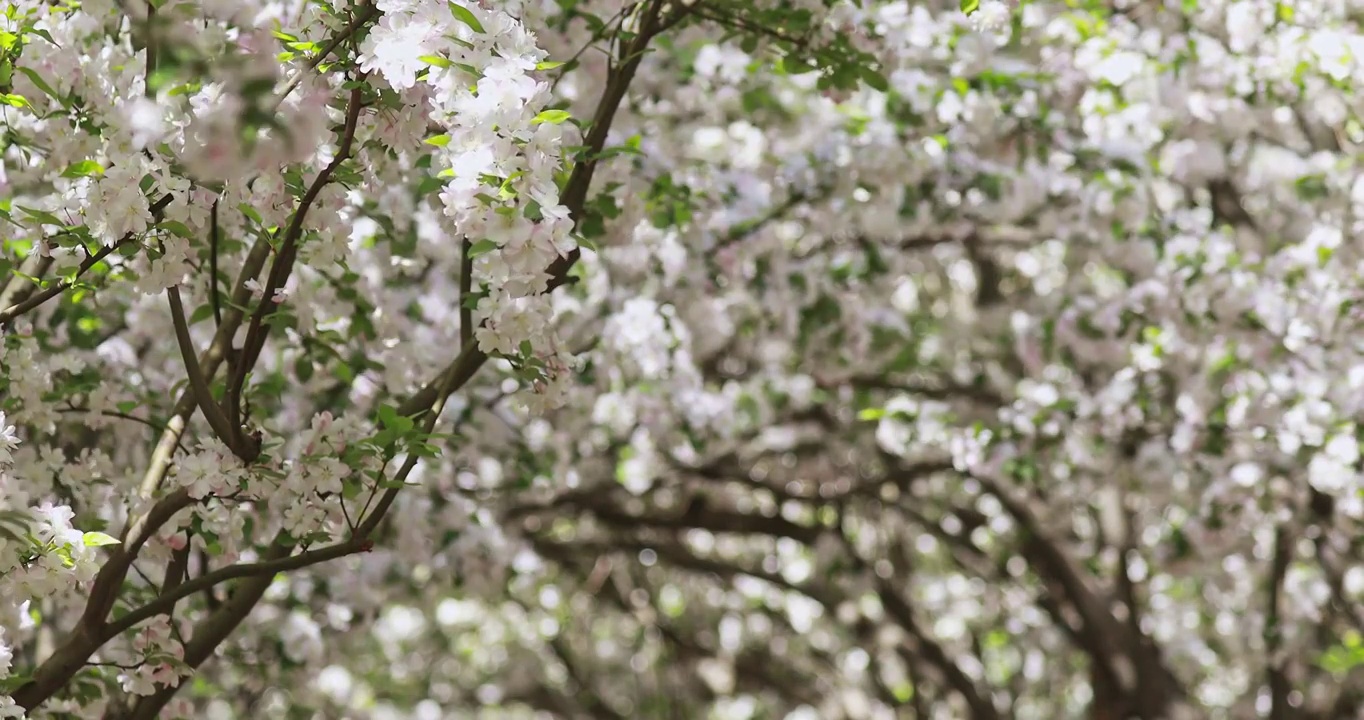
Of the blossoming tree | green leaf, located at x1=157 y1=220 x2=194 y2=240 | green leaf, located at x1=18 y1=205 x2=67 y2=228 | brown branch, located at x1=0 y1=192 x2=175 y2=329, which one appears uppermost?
green leaf, located at x1=18 y1=205 x2=67 y2=228

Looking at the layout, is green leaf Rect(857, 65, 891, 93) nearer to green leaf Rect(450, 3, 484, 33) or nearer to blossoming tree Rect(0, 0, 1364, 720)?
blossoming tree Rect(0, 0, 1364, 720)

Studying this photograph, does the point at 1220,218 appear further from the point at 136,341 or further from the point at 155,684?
the point at 155,684

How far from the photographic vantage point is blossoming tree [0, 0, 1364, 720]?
2439mm

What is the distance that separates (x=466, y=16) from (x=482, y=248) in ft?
1.20

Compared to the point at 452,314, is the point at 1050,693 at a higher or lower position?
lower

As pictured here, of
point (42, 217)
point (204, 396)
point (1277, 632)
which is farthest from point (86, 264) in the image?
point (1277, 632)

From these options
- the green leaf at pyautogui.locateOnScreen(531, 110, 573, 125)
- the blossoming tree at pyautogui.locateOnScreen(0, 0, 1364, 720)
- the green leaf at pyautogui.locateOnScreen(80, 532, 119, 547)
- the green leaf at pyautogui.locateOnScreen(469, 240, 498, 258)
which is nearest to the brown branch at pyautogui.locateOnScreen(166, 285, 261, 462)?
the blossoming tree at pyautogui.locateOnScreen(0, 0, 1364, 720)

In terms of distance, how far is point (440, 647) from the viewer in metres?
11.1

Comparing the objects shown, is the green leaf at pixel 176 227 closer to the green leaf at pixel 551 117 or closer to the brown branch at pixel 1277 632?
the green leaf at pixel 551 117

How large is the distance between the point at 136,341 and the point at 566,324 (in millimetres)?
1384

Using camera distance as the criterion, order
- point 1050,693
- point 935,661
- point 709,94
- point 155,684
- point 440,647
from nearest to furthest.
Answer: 1. point 155,684
2. point 709,94
3. point 935,661
4. point 1050,693
5. point 440,647

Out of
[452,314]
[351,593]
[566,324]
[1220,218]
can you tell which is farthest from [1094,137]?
[351,593]

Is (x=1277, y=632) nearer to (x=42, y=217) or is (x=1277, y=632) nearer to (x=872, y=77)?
(x=872, y=77)

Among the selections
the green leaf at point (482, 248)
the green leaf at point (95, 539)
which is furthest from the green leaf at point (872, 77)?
the green leaf at point (95, 539)
